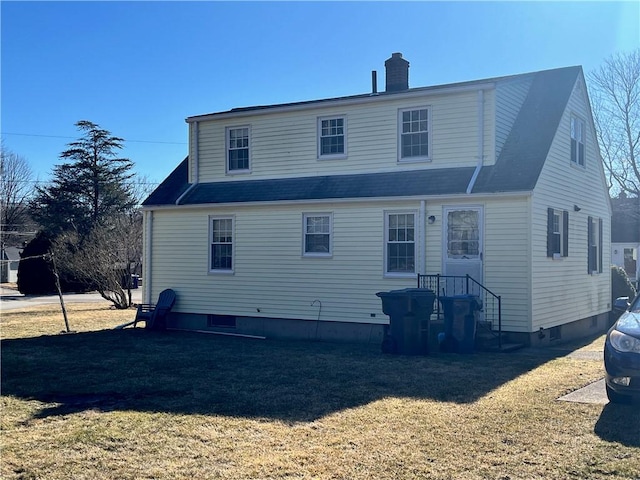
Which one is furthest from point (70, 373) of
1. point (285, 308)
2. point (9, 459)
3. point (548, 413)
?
point (548, 413)

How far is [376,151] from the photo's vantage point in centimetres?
1591

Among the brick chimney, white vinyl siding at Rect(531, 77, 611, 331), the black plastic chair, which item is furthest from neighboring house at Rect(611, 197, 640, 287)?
the black plastic chair

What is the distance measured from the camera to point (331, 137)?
16609 millimetres

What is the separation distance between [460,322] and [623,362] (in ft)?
18.0

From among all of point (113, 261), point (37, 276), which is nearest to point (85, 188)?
point (37, 276)

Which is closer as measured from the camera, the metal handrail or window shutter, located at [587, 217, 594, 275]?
the metal handrail

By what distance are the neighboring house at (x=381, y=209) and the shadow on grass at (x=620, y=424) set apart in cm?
609

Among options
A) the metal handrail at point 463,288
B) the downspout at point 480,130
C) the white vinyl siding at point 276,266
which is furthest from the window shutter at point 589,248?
the white vinyl siding at point 276,266

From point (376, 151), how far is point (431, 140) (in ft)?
4.63

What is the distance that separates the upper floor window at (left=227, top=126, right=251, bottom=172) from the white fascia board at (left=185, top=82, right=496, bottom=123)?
1.49 ft

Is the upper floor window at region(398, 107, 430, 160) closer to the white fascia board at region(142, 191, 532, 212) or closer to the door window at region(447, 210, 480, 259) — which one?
the white fascia board at region(142, 191, 532, 212)

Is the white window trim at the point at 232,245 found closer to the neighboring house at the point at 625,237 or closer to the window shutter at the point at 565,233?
the window shutter at the point at 565,233

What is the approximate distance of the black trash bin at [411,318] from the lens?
12469mm

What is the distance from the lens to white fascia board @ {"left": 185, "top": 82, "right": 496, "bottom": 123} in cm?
1465
